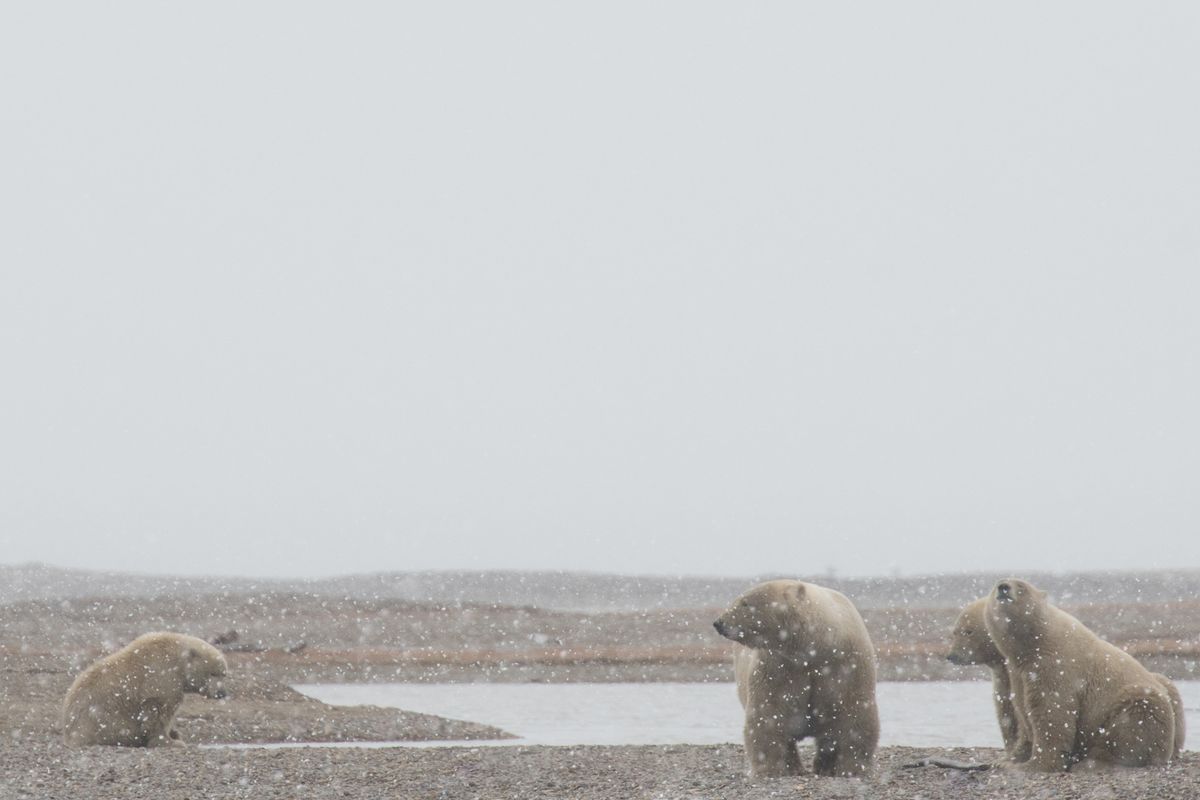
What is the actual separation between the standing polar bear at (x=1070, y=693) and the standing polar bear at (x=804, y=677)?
0.97 metres

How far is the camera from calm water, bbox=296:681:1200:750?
15961 millimetres

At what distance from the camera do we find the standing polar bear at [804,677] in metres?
8.55

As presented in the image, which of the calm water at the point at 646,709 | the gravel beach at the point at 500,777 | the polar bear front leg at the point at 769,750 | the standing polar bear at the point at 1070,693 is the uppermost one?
the standing polar bear at the point at 1070,693

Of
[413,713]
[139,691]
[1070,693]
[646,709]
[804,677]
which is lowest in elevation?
[646,709]

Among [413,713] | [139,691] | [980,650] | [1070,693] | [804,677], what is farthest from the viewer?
[413,713]

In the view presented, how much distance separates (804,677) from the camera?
884cm

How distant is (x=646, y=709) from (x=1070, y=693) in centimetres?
1166

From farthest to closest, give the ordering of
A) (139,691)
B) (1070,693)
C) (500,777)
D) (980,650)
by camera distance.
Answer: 1. (139,691)
2. (500,777)
3. (980,650)
4. (1070,693)

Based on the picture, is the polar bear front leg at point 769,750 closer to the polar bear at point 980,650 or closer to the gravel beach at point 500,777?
the gravel beach at point 500,777

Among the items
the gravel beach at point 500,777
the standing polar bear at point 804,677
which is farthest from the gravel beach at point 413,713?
the standing polar bear at point 804,677

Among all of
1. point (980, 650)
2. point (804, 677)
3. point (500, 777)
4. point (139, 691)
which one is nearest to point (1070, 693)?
point (980, 650)

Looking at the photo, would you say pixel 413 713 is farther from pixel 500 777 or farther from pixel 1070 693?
pixel 1070 693

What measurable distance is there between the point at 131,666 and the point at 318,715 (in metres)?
4.70

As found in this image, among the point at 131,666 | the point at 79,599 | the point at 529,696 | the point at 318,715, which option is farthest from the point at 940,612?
the point at 131,666
